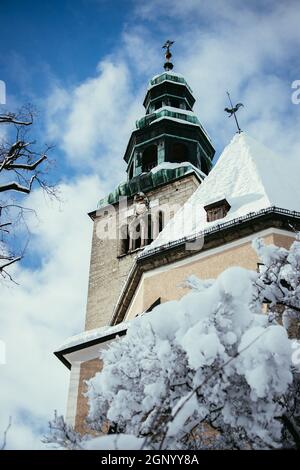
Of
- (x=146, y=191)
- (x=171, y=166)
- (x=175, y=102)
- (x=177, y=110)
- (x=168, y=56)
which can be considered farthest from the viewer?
(x=168, y=56)

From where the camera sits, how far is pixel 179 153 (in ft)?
78.4

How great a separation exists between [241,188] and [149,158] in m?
11.6

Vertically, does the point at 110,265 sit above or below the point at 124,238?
below

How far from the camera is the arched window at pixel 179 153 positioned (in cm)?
2333

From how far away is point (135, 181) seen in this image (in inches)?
896

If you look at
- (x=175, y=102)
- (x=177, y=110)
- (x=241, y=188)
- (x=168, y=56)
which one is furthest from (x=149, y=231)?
(x=168, y=56)

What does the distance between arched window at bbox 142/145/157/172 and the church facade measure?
3.13 ft

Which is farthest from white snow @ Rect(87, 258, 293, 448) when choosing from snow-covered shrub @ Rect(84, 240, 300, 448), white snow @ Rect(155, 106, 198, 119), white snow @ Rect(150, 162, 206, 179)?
white snow @ Rect(155, 106, 198, 119)

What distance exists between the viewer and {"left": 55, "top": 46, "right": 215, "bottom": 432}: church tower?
2089cm

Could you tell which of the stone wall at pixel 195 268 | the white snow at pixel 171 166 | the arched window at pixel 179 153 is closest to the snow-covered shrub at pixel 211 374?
the stone wall at pixel 195 268

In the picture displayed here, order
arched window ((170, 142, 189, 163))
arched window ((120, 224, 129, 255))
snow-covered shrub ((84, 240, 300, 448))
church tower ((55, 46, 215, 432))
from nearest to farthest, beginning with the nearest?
snow-covered shrub ((84, 240, 300, 448))
church tower ((55, 46, 215, 432))
arched window ((120, 224, 129, 255))
arched window ((170, 142, 189, 163))

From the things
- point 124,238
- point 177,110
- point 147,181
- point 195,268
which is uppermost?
point 177,110

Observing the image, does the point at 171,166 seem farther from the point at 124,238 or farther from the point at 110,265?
the point at 110,265

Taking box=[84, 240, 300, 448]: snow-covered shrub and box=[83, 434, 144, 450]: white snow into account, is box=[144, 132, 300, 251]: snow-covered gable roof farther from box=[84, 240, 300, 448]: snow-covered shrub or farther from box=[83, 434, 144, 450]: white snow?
box=[83, 434, 144, 450]: white snow
